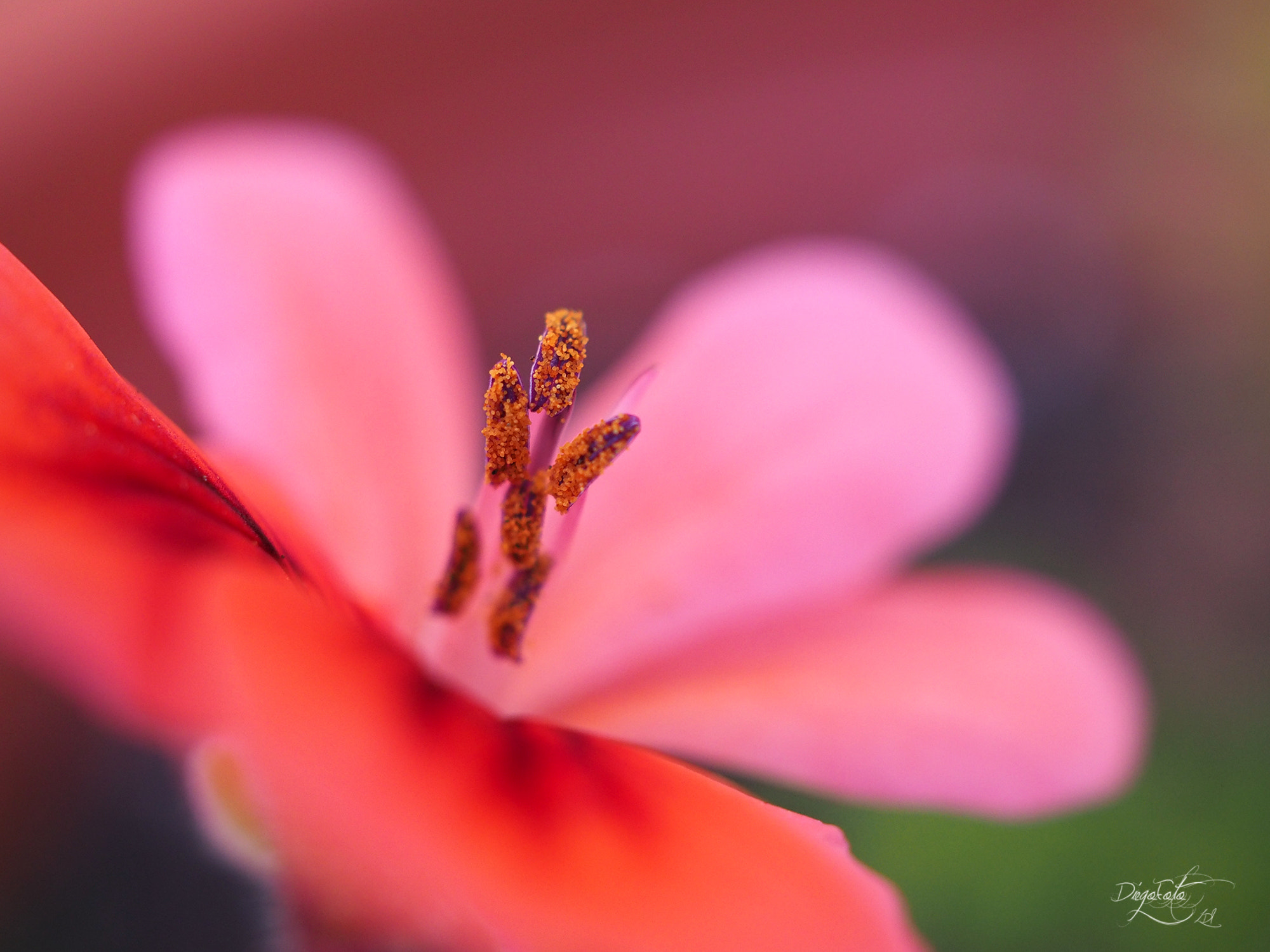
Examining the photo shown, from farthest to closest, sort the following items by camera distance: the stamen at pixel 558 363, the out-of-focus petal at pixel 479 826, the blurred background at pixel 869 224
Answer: the blurred background at pixel 869 224
the stamen at pixel 558 363
the out-of-focus petal at pixel 479 826

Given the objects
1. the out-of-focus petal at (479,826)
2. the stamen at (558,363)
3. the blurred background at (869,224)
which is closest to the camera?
the out-of-focus petal at (479,826)

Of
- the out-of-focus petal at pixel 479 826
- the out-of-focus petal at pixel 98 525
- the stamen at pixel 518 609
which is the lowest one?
the stamen at pixel 518 609

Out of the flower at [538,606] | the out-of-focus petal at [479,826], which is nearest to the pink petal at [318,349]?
the flower at [538,606]

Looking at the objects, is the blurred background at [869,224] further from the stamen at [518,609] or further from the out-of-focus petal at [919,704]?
the stamen at [518,609]

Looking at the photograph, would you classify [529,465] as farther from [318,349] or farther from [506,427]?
[318,349]

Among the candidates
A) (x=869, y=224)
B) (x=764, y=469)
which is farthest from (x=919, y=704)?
(x=869, y=224)

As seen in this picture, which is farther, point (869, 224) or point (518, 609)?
point (869, 224)
